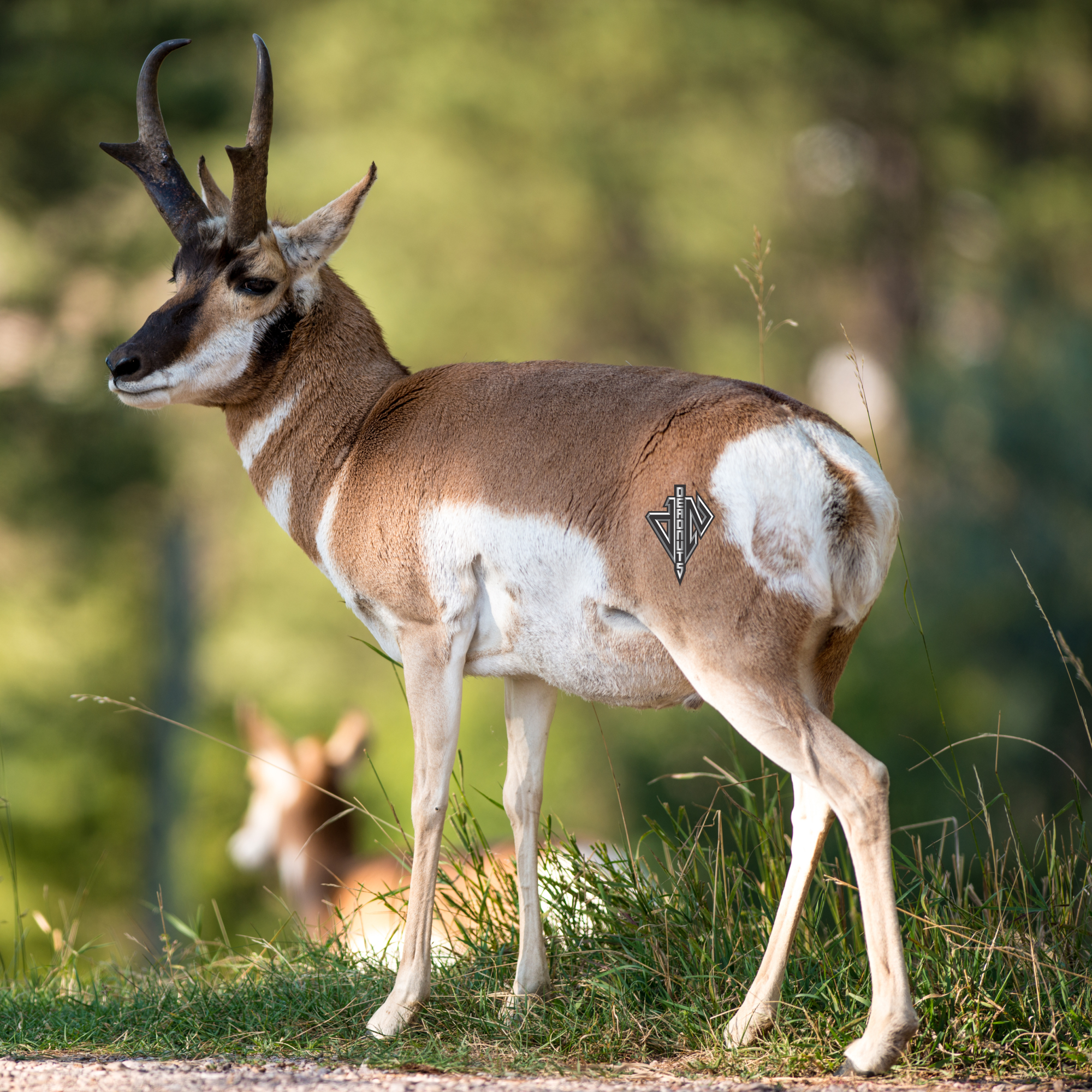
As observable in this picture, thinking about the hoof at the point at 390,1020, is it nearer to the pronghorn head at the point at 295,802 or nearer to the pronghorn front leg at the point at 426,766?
the pronghorn front leg at the point at 426,766

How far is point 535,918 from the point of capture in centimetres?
461

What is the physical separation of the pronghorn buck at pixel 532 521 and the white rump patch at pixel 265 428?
0.01 m

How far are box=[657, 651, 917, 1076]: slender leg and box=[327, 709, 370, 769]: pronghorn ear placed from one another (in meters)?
5.66

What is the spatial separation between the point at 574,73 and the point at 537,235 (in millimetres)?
3027

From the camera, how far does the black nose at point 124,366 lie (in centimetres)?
467

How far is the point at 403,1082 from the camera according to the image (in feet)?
12.2

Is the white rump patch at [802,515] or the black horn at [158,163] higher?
the black horn at [158,163]

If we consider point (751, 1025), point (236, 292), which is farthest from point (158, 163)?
point (751, 1025)

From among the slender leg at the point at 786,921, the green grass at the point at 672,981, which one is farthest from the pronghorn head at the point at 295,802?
the slender leg at the point at 786,921

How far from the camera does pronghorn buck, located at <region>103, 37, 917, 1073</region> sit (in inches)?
150

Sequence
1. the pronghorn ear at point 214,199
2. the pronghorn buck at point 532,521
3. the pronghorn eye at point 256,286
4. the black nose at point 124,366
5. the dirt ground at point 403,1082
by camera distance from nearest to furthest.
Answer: the dirt ground at point 403,1082 → the pronghorn buck at point 532,521 → the black nose at point 124,366 → the pronghorn eye at point 256,286 → the pronghorn ear at point 214,199

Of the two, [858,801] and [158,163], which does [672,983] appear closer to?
[858,801]

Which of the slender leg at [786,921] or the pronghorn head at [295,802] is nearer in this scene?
the slender leg at [786,921]

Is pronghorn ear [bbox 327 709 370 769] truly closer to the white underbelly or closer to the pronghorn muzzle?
the pronghorn muzzle
